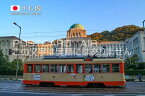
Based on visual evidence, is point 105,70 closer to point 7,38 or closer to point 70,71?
point 70,71

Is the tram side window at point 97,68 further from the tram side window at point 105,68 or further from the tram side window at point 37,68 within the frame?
the tram side window at point 37,68

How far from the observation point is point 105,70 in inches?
698

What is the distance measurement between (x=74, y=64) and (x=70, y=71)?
0.74 meters

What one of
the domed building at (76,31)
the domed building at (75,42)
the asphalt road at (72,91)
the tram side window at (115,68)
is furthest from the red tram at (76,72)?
the domed building at (76,31)

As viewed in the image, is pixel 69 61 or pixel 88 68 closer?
pixel 88 68

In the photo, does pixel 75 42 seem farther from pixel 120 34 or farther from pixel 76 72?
pixel 76 72

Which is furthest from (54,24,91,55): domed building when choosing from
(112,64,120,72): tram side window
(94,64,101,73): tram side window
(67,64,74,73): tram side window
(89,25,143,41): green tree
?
(112,64,120,72): tram side window

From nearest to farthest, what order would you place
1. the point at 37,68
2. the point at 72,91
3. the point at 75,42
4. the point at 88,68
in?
the point at 72,91 < the point at 88,68 < the point at 37,68 < the point at 75,42

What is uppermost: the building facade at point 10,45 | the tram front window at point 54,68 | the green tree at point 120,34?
the green tree at point 120,34

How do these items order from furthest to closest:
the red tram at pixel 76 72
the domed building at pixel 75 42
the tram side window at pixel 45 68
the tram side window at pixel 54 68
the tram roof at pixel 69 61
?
the domed building at pixel 75 42 < the tram side window at pixel 45 68 < the tram side window at pixel 54 68 < the tram roof at pixel 69 61 < the red tram at pixel 76 72

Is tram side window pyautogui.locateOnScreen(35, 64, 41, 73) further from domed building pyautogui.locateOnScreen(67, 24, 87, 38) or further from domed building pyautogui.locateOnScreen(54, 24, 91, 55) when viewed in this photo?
domed building pyautogui.locateOnScreen(67, 24, 87, 38)

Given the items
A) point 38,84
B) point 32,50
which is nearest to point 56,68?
point 38,84

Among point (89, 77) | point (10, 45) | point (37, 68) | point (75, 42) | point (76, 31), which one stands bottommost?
point (89, 77)

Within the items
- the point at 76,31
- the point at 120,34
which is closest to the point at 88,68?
the point at 76,31
